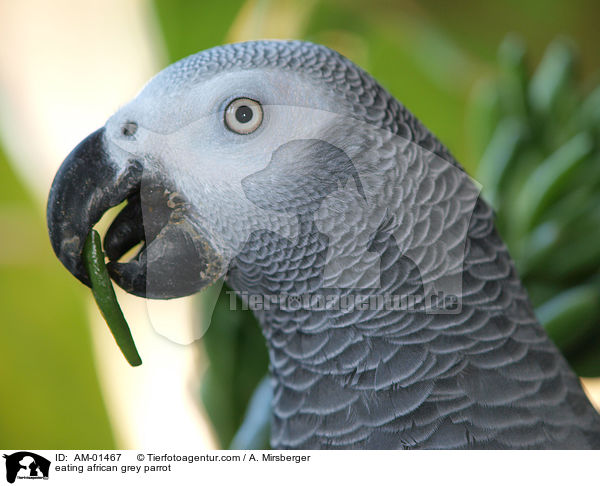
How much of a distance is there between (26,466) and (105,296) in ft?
1.27

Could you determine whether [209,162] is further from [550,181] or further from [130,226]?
[550,181]

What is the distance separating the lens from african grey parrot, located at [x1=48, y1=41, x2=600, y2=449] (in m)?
0.67

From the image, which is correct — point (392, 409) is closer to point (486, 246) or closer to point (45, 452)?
point (486, 246)

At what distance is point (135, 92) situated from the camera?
0.72 meters

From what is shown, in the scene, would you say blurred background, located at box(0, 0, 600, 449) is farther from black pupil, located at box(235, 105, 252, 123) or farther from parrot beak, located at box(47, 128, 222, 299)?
black pupil, located at box(235, 105, 252, 123)

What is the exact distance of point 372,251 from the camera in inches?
28.1

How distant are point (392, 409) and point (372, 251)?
24 cm

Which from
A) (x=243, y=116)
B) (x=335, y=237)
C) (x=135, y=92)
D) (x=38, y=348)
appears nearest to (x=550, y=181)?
(x=335, y=237)

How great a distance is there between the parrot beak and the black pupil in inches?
5.4

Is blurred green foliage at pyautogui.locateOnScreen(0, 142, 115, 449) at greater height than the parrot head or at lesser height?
lesser

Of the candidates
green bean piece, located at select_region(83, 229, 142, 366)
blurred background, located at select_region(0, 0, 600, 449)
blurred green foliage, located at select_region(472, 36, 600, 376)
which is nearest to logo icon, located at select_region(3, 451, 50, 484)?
blurred background, located at select_region(0, 0, 600, 449)

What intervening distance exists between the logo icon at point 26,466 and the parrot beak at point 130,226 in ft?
1.21

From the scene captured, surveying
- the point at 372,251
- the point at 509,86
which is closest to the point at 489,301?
the point at 372,251

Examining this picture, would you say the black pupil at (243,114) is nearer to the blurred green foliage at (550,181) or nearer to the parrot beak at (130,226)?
the parrot beak at (130,226)
